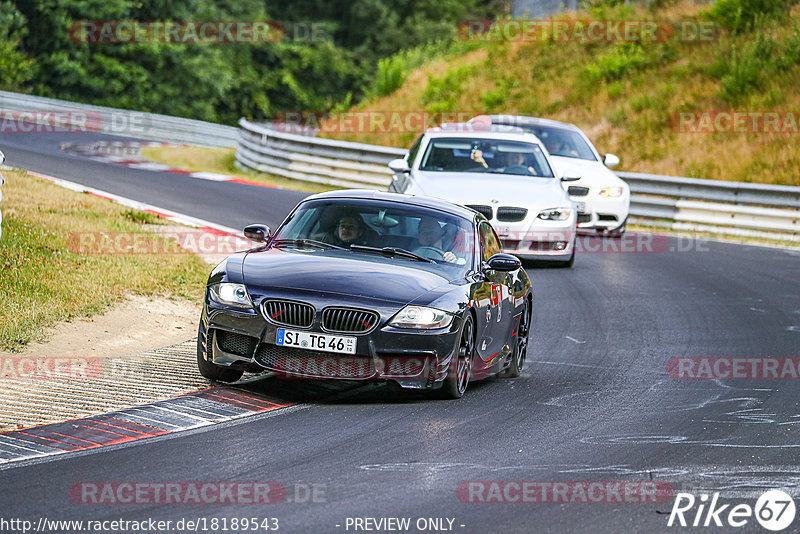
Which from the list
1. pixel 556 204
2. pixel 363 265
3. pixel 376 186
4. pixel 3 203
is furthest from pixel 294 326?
pixel 376 186

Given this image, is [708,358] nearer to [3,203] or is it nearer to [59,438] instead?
[59,438]

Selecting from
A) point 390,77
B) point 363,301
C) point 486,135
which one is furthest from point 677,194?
point 363,301

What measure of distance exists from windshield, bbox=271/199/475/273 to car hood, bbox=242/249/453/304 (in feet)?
0.64

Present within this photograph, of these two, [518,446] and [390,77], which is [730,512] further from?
[390,77]

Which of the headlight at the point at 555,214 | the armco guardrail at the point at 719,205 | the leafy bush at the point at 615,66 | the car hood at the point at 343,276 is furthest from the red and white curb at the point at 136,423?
the leafy bush at the point at 615,66

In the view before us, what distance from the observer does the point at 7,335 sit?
1014 centimetres

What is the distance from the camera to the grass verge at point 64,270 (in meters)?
11.2

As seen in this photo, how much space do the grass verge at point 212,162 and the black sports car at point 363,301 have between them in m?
17.0

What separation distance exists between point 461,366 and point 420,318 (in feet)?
2.11

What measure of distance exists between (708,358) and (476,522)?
6118 millimetres

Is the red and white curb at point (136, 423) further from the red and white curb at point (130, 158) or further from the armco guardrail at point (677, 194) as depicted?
the red and white curb at point (130, 158)

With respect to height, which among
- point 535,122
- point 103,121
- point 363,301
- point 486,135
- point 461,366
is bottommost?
point 103,121

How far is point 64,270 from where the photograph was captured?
13164 mm

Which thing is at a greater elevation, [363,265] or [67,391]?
[363,265]
